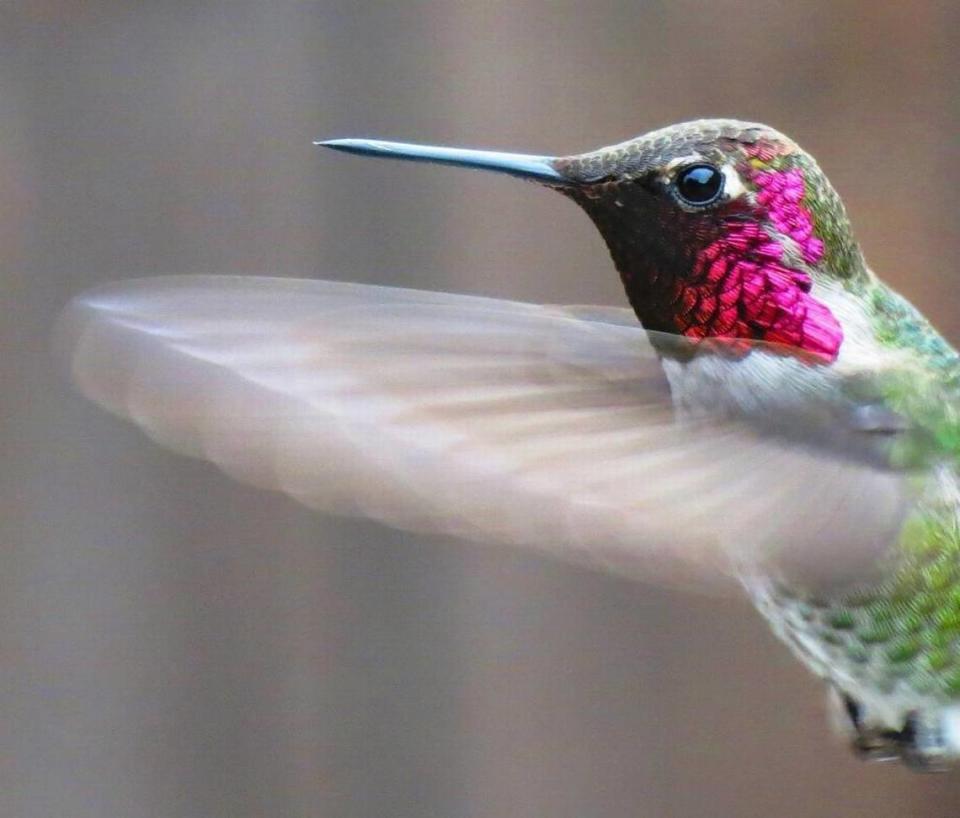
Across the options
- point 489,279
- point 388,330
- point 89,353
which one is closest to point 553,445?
point 388,330

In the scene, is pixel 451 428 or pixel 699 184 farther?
pixel 699 184

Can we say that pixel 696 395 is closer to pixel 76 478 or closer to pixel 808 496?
pixel 808 496

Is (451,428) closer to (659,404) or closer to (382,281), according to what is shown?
(659,404)

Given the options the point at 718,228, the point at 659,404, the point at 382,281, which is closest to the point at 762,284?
the point at 718,228

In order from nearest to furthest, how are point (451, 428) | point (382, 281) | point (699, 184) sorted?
point (451, 428)
point (699, 184)
point (382, 281)

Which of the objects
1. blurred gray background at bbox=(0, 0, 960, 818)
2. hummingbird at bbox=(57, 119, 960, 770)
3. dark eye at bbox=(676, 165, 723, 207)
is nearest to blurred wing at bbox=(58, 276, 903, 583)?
hummingbird at bbox=(57, 119, 960, 770)

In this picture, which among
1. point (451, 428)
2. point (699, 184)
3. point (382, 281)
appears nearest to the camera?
point (451, 428)

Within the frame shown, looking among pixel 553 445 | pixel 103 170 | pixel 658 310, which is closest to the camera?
pixel 553 445

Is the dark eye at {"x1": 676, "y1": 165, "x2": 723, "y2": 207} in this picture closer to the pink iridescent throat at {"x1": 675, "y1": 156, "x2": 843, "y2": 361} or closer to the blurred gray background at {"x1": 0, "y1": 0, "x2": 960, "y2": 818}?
the pink iridescent throat at {"x1": 675, "y1": 156, "x2": 843, "y2": 361}
